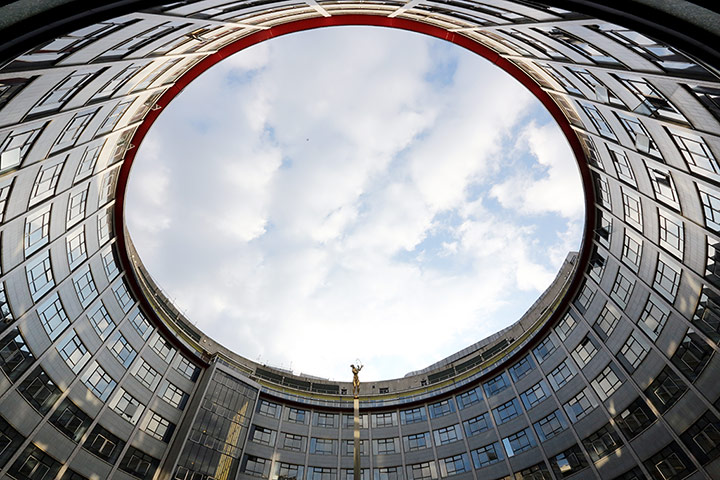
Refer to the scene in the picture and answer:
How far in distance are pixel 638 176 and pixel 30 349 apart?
144 feet

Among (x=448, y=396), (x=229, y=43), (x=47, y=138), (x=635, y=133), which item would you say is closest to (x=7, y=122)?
(x=47, y=138)

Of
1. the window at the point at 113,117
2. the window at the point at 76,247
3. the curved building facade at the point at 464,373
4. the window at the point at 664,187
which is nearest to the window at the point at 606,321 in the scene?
the curved building facade at the point at 464,373

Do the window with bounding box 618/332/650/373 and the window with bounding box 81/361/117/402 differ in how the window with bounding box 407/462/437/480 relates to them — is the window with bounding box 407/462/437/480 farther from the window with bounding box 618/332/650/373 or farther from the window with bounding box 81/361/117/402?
the window with bounding box 81/361/117/402

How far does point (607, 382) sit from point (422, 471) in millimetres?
22917

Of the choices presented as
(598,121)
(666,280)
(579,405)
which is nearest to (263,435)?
(579,405)

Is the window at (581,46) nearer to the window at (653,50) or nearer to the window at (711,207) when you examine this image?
the window at (653,50)

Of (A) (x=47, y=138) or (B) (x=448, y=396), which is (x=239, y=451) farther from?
(A) (x=47, y=138)

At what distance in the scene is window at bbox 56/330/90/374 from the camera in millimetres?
30547

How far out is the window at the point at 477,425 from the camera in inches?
1699

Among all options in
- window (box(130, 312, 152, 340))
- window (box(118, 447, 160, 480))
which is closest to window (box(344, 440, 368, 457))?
window (box(118, 447, 160, 480))

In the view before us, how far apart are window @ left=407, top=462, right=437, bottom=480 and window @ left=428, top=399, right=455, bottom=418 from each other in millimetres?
5732

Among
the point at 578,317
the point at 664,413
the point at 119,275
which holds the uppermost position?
the point at 119,275

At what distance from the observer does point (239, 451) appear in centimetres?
4181

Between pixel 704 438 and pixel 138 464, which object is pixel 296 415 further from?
pixel 704 438
